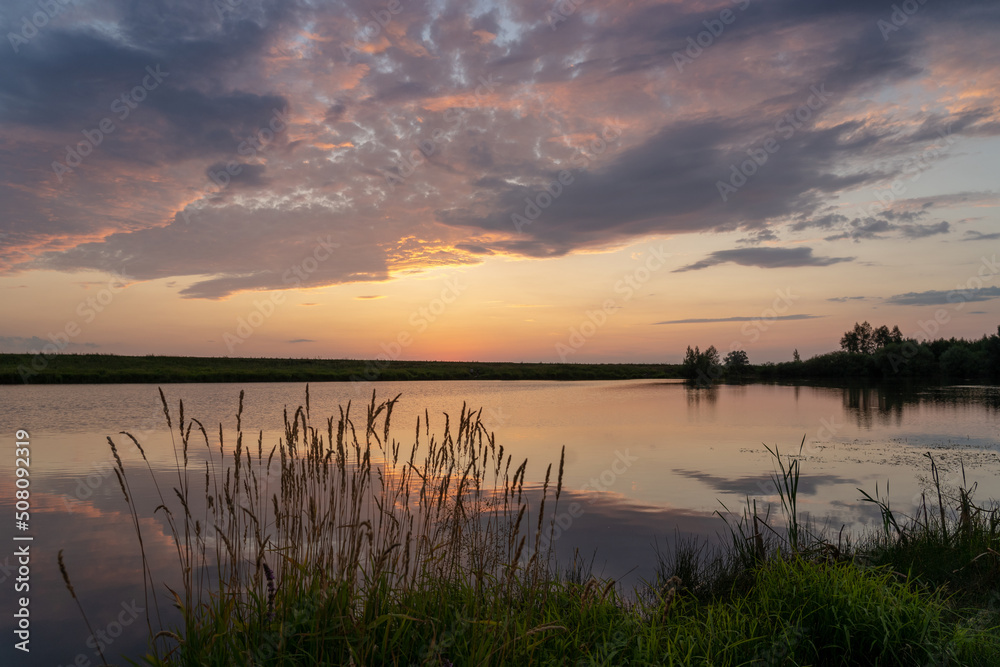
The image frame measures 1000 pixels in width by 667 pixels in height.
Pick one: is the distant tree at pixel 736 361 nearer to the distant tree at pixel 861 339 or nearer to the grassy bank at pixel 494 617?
the distant tree at pixel 861 339

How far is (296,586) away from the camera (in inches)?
138

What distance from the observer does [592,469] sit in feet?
36.6

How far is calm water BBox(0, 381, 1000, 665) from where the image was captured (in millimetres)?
5402

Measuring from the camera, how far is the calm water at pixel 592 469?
5402 millimetres

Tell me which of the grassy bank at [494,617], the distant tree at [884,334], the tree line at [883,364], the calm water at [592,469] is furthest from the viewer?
the distant tree at [884,334]

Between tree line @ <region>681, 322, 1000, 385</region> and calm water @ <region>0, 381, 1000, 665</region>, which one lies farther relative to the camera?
tree line @ <region>681, 322, 1000, 385</region>

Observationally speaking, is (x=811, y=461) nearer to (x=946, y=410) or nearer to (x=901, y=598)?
(x=901, y=598)
